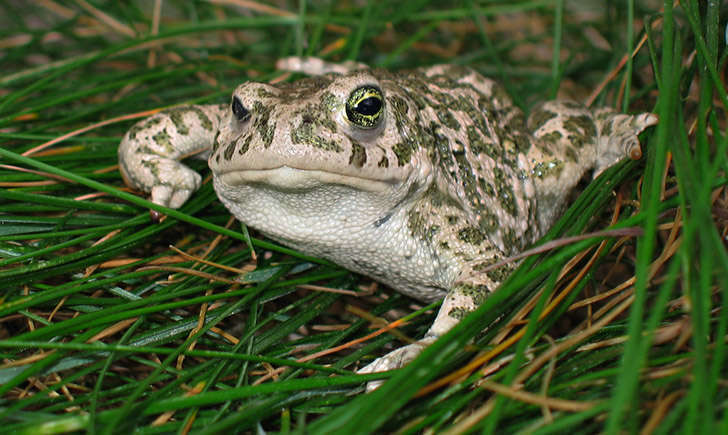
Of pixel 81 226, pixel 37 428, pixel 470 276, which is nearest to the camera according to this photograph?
pixel 37 428

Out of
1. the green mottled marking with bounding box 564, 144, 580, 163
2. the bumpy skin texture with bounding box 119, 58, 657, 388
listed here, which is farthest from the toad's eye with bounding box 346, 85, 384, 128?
the green mottled marking with bounding box 564, 144, 580, 163

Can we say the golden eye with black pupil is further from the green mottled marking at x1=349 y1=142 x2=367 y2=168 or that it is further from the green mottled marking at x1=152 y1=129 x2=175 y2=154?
the green mottled marking at x1=152 y1=129 x2=175 y2=154

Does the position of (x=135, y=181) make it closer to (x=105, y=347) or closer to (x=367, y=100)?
(x=105, y=347)

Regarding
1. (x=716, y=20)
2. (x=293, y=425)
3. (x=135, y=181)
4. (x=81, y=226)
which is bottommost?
(x=293, y=425)

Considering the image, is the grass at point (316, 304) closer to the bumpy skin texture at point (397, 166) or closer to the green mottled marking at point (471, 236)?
the bumpy skin texture at point (397, 166)

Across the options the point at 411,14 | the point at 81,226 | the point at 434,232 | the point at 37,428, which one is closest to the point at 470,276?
the point at 434,232

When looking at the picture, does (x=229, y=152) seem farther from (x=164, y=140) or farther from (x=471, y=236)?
(x=471, y=236)

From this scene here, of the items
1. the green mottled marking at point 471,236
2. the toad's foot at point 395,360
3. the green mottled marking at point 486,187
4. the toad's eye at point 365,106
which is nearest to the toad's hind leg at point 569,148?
the green mottled marking at point 486,187
